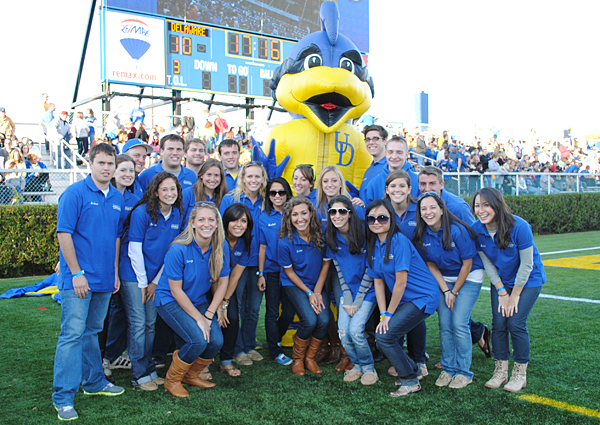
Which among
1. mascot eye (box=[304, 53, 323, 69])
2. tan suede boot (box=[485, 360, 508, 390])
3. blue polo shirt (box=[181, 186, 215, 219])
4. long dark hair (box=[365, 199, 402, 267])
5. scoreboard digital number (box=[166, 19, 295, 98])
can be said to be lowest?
tan suede boot (box=[485, 360, 508, 390])

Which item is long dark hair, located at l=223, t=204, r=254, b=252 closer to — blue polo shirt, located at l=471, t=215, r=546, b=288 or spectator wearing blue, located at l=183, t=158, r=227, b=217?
spectator wearing blue, located at l=183, t=158, r=227, b=217

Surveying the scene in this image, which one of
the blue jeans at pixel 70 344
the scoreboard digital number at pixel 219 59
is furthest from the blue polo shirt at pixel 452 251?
the scoreboard digital number at pixel 219 59

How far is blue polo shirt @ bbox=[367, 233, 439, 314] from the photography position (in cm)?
351

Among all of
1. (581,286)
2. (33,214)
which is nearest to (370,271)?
(581,286)

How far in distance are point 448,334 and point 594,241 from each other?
10767 mm

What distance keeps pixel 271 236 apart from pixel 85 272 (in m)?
1.55

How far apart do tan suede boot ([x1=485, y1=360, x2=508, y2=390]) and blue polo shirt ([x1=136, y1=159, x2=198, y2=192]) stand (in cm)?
295

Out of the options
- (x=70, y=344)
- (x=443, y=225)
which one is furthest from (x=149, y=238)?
(x=443, y=225)

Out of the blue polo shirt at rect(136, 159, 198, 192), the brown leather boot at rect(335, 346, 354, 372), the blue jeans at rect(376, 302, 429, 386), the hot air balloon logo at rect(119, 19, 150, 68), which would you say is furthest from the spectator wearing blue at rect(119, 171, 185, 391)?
the hot air balloon logo at rect(119, 19, 150, 68)

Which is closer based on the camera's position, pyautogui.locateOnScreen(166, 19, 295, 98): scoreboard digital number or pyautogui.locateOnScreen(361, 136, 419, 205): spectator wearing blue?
pyautogui.locateOnScreen(361, 136, 419, 205): spectator wearing blue

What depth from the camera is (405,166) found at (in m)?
4.44

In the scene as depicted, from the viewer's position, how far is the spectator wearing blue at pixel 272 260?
4.25 metres

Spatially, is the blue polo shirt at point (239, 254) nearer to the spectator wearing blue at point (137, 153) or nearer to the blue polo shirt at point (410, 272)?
the spectator wearing blue at point (137, 153)

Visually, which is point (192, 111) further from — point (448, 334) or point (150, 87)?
point (448, 334)
